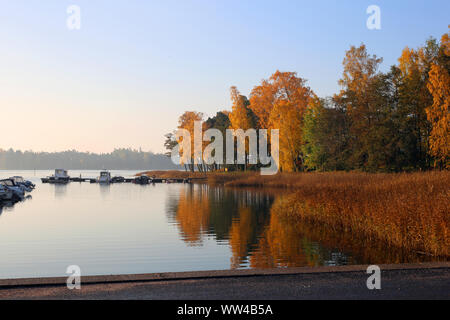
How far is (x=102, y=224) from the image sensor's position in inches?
1198

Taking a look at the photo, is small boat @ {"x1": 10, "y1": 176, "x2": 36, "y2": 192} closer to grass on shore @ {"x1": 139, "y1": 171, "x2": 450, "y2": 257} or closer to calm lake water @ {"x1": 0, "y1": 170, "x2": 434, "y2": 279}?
calm lake water @ {"x1": 0, "y1": 170, "x2": 434, "y2": 279}

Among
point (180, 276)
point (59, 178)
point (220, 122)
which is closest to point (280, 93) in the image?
point (220, 122)

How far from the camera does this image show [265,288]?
920cm

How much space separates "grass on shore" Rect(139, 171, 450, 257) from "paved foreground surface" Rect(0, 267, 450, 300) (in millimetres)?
6012

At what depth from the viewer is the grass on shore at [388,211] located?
1592 centimetres

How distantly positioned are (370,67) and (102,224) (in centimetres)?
4364

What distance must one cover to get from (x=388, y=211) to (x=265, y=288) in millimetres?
11394

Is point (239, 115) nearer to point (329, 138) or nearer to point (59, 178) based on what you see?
point (329, 138)

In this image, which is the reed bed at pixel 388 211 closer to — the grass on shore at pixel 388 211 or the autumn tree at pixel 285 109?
the grass on shore at pixel 388 211

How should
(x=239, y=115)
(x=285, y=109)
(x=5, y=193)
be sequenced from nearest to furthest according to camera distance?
(x=5, y=193), (x=285, y=109), (x=239, y=115)

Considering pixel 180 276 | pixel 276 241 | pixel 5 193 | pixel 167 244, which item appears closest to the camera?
pixel 180 276

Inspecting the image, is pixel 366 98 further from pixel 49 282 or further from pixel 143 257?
pixel 49 282

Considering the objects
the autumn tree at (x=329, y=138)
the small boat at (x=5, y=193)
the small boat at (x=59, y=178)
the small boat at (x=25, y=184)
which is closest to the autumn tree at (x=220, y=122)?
the small boat at (x=59, y=178)
